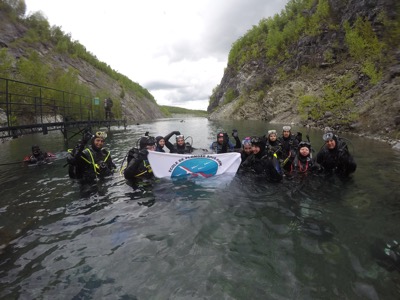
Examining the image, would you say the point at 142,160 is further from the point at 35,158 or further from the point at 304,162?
the point at 35,158

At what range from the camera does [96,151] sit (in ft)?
30.9

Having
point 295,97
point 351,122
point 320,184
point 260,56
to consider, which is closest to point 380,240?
point 320,184

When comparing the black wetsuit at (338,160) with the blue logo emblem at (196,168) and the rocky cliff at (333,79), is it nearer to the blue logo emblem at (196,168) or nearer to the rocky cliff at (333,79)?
the rocky cliff at (333,79)

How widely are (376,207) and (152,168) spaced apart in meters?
7.24

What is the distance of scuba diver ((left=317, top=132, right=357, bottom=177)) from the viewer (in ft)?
30.0

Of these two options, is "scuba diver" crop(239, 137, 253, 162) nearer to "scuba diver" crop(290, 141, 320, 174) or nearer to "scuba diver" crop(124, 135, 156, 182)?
"scuba diver" crop(290, 141, 320, 174)

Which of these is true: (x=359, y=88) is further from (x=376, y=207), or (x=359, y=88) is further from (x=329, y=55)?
(x=376, y=207)

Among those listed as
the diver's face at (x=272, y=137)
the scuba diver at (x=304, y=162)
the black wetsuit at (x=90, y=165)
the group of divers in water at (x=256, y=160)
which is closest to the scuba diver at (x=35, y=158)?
the group of divers in water at (x=256, y=160)

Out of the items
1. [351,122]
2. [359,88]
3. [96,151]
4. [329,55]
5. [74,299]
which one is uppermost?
[329,55]

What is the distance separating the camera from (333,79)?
48.1 meters

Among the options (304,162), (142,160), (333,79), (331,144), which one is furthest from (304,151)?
(333,79)

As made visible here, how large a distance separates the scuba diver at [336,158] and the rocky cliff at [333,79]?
3.04 metres

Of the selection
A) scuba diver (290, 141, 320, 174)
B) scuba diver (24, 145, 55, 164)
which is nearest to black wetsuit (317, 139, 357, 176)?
scuba diver (290, 141, 320, 174)

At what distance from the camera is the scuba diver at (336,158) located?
916 centimetres
